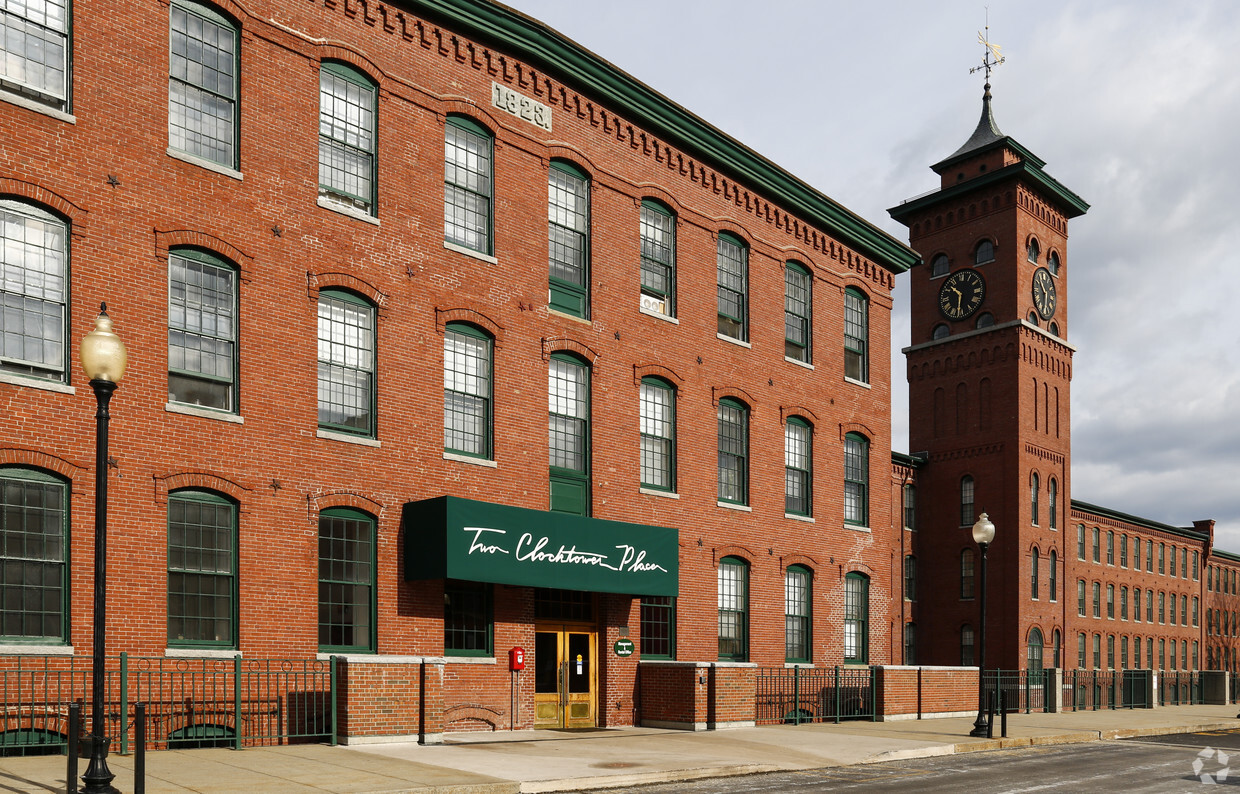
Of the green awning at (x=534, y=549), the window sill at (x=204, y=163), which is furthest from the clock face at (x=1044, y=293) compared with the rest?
the window sill at (x=204, y=163)

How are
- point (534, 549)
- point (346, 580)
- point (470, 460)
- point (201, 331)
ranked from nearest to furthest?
point (201, 331)
point (346, 580)
point (534, 549)
point (470, 460)

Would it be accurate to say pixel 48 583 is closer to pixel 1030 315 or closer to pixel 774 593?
pixel 774 593

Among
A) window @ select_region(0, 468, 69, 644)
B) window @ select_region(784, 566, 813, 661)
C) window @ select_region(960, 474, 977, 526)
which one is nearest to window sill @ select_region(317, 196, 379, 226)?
window @ select_region(0, 468, 69, 644)

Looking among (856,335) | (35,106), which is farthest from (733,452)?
(35,106)

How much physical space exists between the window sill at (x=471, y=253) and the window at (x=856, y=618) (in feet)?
48.7

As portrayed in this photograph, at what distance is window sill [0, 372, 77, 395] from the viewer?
52.5ft

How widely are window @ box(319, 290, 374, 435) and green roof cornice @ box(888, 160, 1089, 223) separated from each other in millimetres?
37295

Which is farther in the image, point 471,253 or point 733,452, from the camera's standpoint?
point 733,452

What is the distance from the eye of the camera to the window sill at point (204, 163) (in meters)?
18.2

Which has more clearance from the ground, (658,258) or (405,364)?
(658,258)

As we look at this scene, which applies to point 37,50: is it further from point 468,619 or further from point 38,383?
point 468,619

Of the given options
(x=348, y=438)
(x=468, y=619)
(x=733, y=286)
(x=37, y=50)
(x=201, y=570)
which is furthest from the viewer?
(x=733, y=286)

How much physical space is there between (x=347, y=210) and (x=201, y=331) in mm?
3621

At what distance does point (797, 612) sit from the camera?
3009 centimetres
